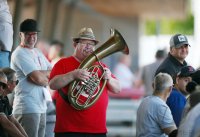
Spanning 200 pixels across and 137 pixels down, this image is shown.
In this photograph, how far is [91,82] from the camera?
10.4 meters

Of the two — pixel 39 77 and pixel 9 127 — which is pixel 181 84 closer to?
pixel 39 77

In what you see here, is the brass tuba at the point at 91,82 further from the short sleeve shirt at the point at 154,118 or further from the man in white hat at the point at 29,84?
the man in white hat at the point at 29,84

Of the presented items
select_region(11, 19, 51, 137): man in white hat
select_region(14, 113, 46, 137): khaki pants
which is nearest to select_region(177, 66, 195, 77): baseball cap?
select_region(11, 19, 51, 137): man in white hat

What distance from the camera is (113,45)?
10.5 metres

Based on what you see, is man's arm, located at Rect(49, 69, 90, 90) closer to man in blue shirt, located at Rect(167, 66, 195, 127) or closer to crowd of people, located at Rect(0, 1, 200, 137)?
crowd of people, located at Rect(0, 1, 200, 137)

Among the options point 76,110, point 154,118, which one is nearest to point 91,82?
point 76,110

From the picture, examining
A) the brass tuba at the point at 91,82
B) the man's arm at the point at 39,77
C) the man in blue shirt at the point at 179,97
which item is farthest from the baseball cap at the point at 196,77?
the man's arm at the point at 39,77

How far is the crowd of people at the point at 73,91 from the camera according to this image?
10164mm

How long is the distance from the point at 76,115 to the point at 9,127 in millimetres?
966

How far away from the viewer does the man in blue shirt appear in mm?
10953

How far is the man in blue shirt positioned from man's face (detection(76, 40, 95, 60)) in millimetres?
1205

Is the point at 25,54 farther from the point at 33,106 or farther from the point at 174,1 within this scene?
the point at 174,1

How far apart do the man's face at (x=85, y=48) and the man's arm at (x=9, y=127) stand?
1324mm

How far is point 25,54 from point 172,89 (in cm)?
188
